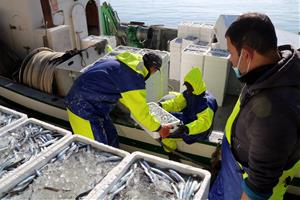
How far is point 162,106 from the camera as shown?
429cm

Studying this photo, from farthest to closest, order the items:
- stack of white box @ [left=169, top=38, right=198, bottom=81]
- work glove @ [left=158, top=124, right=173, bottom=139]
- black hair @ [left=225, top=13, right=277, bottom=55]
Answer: stack of white box @ [left=169, top=38, right=198, bottom=81] < work glove @ [left=158, top=124, right=173, bottom=139] < black hair @ [left=225, top=13, right=277, bottom=55]

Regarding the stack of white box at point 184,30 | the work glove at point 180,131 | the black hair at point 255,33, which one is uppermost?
the black hair at point 255,33

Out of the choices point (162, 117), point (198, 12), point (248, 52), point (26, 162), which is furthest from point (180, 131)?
point (198, 12)

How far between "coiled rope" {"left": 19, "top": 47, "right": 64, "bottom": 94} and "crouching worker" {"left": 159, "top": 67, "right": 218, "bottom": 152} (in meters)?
2.36

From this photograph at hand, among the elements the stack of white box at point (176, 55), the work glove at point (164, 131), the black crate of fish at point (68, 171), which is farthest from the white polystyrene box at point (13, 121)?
the stack of white box at point (176, 55)

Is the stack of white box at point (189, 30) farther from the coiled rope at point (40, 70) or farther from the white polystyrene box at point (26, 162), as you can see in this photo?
the white polystyrene box at point (26, 162)

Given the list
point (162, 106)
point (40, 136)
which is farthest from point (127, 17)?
point (40, 136)

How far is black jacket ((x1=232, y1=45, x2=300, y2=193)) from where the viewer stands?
1688 millimetres

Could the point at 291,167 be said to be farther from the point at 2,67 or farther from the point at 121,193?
the point at 2,67

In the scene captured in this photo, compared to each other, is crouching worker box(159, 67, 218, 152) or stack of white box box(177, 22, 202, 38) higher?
stack of white box box(177, 22, 202, 38)

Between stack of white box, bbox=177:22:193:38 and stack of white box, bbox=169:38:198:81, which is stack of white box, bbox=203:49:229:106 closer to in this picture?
stack of white box, bbox=169:38:198:81

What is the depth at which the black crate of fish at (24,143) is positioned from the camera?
6.14 ft

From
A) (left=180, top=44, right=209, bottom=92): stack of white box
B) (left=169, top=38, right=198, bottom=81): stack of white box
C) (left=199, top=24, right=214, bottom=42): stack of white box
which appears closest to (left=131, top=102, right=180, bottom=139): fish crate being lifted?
(left=180, top=44, right=209, bottom=92): stack of white box

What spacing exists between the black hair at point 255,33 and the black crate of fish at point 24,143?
1.44 meters
